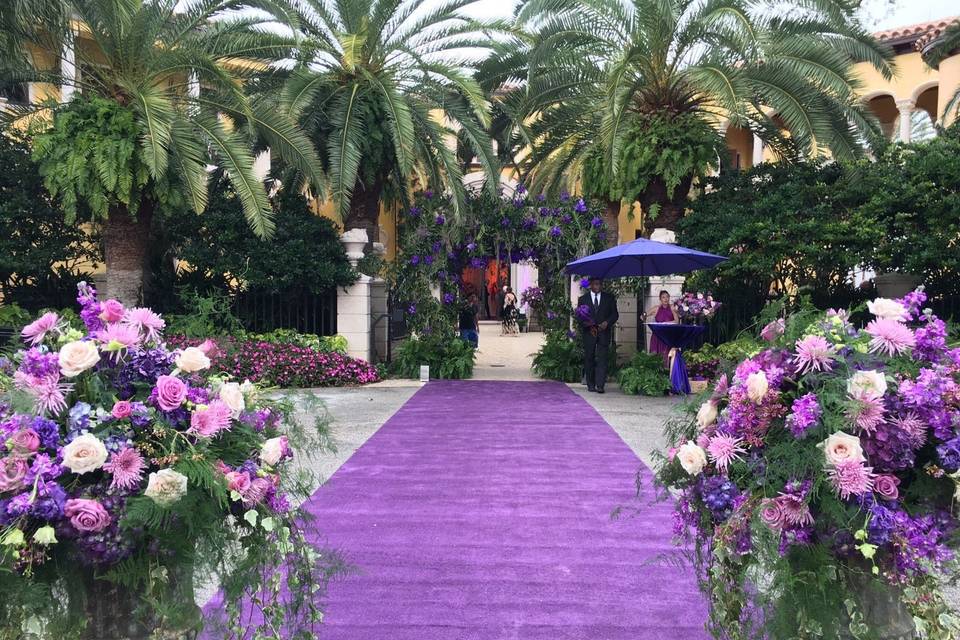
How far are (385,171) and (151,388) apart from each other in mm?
11895

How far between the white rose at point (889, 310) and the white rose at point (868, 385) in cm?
41

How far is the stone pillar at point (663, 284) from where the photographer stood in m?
13.2

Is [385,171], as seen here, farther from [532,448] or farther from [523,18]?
[532,448]

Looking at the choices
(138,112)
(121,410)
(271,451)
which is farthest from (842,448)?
(138,112)

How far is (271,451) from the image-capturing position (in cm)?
238

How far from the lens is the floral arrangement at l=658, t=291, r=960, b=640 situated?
2244 mm

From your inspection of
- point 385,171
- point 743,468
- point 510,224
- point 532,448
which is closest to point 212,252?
point 385,171

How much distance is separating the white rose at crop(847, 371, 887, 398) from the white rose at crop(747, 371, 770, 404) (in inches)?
9.9

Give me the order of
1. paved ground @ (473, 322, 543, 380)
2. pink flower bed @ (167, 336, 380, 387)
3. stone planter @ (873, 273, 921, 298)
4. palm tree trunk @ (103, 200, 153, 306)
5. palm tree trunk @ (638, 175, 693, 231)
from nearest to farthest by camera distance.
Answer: palm tree trunk @ (103, 200, 153, 306)
pink flower bed @ (167, 336, 380, 387)
stone planter @ (873, 273, 921, 298)
palm tree trunk @ (638, 175, 693, 231)
paved ground @ (473, 322, 543, 380)

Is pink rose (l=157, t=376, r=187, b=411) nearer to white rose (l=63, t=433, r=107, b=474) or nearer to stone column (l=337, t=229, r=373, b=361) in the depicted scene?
→ white rose (l=63, t=433, r=107, b=474)

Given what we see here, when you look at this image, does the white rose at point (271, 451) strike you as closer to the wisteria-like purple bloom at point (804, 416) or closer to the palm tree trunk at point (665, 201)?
the wisteria-like purple bloom at point (804, 416)

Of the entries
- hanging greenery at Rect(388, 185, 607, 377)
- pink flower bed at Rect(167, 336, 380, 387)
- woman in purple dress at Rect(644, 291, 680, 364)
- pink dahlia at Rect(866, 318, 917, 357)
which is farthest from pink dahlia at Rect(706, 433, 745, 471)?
hanging greenery at Rect(388, 185, 607, 377)

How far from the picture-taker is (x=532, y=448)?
747cm

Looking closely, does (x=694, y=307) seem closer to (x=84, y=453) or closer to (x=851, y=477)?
(x=851, y=477)
